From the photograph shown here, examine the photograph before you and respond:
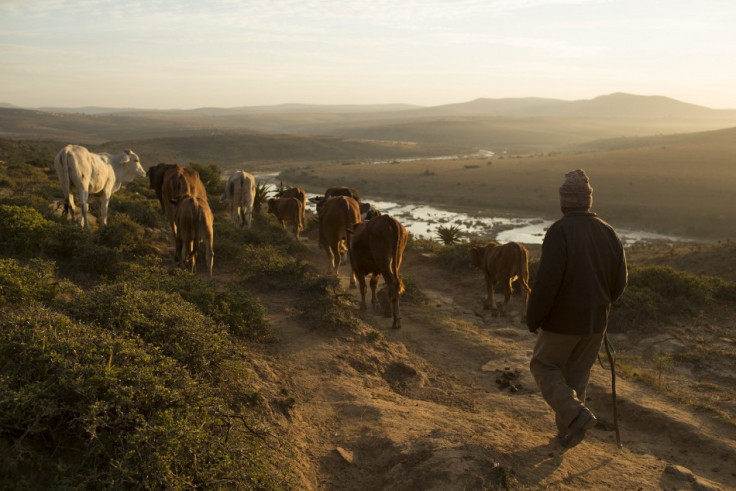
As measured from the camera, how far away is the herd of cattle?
9016 millimetres

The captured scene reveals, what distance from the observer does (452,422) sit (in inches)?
222

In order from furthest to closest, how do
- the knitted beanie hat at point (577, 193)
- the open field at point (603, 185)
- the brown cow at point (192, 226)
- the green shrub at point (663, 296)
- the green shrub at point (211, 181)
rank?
the open field at point (603, 185), the green shrub at point (211, 181), the green shrub at point (663, 296), the brown cow at point (192, 226), the knitted beanie hat at point (577, 193)

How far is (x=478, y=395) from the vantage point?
6.83 meters

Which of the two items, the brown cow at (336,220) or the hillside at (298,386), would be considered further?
the brown cow at (336,220)

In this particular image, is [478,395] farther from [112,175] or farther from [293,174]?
[293,174]

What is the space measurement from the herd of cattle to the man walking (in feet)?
13.3

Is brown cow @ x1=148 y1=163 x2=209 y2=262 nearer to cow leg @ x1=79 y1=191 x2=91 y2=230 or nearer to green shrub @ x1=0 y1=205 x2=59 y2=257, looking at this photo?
cow leg @ x1=79 y1=191 x2=91 y2=230

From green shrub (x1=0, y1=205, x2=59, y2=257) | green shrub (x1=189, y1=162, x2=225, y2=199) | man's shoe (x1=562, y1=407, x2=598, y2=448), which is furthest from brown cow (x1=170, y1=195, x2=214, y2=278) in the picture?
green shrub (x1=189, y1=162, x2=225, y2=199)

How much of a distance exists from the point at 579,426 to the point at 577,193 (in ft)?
6.67

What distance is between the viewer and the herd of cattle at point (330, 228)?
902 cm

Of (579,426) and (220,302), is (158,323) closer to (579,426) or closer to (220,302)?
(220,302)

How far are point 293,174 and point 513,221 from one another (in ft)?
95.7

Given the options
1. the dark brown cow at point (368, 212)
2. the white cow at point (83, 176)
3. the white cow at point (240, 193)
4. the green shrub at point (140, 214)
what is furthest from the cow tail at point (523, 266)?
the white cow at point (240, 193)

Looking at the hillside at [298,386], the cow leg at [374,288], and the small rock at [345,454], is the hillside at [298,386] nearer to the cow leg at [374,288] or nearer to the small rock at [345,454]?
the small rock at [345,454]
